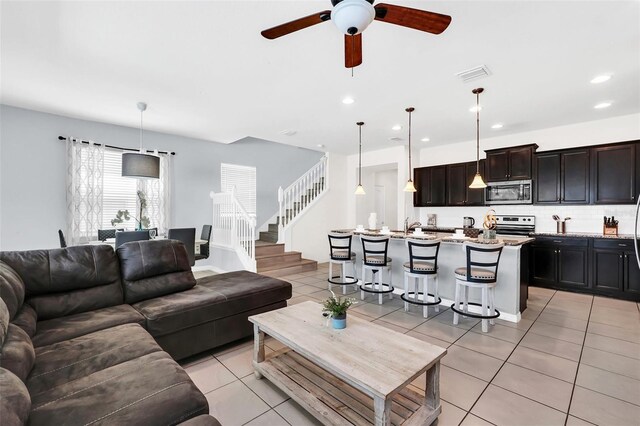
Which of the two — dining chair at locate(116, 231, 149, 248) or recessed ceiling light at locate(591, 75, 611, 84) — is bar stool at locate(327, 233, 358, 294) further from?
recessed ceiling light at locate(591, 75, 611, 84)

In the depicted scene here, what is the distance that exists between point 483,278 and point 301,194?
193 inches

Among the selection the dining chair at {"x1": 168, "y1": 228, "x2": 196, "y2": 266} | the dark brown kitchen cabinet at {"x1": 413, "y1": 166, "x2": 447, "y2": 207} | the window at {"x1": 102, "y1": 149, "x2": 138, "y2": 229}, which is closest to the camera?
the dining chair at {"x1": 168, "y1": 228, "x2": 196, "y2": 266}

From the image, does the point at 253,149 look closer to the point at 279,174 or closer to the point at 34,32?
the point at 279,174

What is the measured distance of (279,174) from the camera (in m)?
8.38

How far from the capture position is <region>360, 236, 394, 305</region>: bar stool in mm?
4320

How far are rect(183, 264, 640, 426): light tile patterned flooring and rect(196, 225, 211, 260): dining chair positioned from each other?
9.48 ft

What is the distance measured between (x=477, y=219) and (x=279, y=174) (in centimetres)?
523

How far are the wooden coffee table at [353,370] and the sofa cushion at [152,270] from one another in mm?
1154

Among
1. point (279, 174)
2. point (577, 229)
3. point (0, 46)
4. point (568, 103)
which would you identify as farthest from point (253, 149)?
point (577, 229)

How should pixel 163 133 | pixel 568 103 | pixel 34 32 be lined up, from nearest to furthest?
pixel 34 32, pixel 568 103, pixel 163 133

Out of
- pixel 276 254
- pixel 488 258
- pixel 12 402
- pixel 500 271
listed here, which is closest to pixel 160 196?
pixel 276 254

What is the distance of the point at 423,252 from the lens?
414 cm

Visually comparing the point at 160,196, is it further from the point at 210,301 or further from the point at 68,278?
the point at 210,301

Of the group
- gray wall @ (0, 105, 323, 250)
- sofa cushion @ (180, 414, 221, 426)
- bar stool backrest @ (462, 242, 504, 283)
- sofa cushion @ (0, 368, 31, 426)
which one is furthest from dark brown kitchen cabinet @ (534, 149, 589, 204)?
gray wall @ (0, 105, 323, 250)
